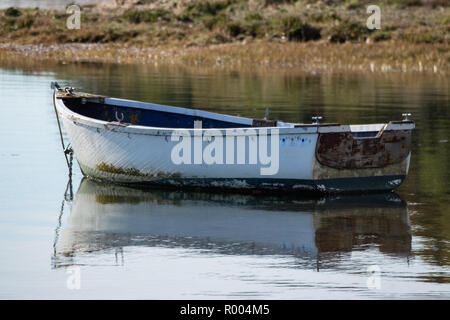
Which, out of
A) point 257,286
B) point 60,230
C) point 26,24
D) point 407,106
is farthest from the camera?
point 26,24

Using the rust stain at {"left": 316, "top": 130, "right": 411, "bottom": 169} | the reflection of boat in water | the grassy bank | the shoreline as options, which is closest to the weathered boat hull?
the rust stain at {"left": 316, "top": 130, "right": 411, "bottom": 169}

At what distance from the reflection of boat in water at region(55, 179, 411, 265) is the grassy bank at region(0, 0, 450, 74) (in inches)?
1150

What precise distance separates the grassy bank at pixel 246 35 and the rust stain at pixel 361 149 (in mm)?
28569

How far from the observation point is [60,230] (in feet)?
39.0

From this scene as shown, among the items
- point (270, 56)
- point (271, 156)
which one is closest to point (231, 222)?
point (271, 156)

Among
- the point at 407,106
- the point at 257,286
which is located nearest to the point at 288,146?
the point at 257,286

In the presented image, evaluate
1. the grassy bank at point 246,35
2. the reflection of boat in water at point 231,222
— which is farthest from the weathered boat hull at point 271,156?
the grassy bank at point 246,35

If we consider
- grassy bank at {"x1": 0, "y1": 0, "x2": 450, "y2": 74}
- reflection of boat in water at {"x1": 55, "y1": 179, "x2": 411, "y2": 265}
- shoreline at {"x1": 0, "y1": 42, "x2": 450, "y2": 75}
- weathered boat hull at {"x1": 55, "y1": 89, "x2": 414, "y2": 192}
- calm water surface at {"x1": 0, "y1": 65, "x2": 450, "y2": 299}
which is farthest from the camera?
grassy bank at {"x1": 0, "y1": 0, "x2": 450, "y2": 74}

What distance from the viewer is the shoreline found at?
42750 mm

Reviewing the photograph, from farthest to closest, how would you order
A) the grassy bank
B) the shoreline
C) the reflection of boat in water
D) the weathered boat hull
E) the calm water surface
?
the grassy bank < the shoreline < the weathered boat hull < the reflection of boat in water < the calm water surface

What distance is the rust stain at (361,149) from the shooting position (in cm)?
1352

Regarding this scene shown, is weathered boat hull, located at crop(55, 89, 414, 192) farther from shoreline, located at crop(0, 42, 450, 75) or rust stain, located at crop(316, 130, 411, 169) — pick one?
shoreline, located at crop(0, 42, 450, 75)
